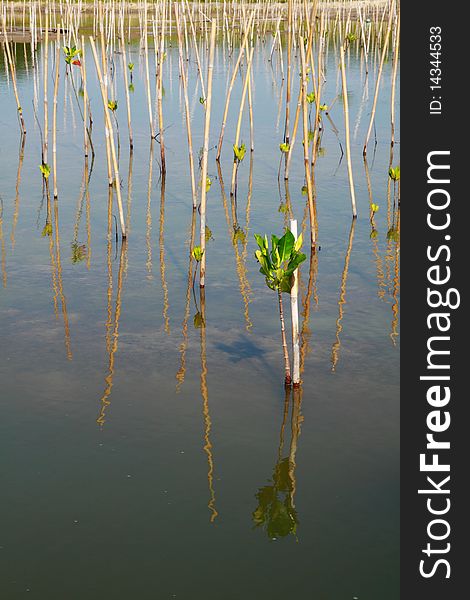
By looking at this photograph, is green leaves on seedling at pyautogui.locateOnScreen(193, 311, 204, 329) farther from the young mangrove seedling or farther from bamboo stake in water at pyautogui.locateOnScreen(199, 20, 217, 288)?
the young mangrove seedling

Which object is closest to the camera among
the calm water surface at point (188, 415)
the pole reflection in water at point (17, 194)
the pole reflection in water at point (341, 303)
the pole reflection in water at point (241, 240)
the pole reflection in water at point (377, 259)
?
the calm water surface at point (188, 415)

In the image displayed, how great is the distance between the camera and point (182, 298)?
24.6ft

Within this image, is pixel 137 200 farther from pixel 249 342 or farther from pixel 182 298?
pixel 249 342

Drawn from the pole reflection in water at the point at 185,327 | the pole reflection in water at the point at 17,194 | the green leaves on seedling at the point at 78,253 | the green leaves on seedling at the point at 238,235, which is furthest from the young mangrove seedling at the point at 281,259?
the pole reflection in water at the point at 17,194

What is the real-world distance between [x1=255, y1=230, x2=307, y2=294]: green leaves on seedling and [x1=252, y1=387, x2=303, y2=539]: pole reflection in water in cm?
91

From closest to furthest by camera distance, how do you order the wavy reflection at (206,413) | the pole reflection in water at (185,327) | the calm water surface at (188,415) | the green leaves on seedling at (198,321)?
1. the calm water surface at (188,415)
2. the wavy reflection at (206,413)
3. the pole reflection in water at (185,327)
4. the green leaves on seedling at (198,321)

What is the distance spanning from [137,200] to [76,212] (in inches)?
33.3

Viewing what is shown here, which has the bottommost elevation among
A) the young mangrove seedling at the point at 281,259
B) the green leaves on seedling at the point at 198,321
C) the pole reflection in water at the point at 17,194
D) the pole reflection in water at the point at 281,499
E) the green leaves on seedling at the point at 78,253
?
the pole reflection in water at the point at 281,499

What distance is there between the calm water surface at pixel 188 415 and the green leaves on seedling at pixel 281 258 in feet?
2.38

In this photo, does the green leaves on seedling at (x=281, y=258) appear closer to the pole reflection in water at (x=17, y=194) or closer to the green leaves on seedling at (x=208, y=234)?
the green leaves on seedling at (x=208, y=234)

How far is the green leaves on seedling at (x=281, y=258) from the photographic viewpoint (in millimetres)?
5434

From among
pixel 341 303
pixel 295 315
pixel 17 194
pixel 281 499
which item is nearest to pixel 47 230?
pixel 17 194

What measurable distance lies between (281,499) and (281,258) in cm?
154

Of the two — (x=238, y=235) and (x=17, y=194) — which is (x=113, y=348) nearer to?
(x=238, y=235)
